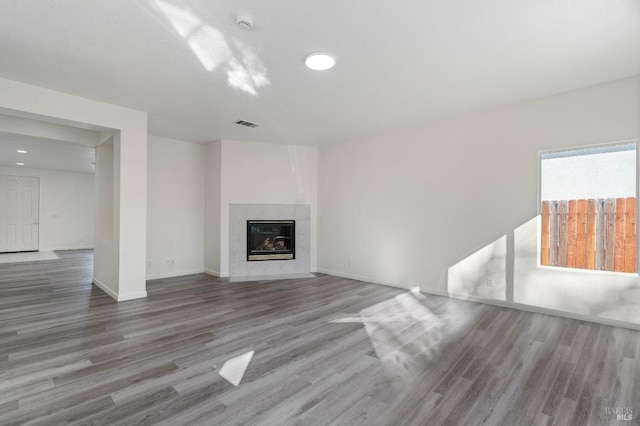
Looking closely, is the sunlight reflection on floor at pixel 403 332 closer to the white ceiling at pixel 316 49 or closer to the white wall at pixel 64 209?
the white ceiling at pixel 316 49

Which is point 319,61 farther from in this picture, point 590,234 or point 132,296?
point 132,296

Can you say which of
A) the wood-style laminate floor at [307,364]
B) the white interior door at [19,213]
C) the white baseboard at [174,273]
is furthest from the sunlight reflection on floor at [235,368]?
the white interior door at [19,213]

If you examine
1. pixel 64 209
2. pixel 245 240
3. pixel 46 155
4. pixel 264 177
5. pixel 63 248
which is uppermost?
pixel 46 155

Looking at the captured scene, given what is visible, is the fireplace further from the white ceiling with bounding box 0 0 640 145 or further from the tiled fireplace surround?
the white ceiling with bounding box 0 0 640 145

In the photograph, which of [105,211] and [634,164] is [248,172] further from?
[634,164]

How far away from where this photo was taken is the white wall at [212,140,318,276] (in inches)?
225

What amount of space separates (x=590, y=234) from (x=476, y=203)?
125 cm

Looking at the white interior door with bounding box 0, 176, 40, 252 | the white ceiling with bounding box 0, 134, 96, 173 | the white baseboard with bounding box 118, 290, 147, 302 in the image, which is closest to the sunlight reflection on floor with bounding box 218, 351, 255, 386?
the white baseboard with bounding box 118, 290, 147, 302

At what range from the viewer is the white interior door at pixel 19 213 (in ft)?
28.0

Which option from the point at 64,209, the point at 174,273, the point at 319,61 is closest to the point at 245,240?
the point at 174,273

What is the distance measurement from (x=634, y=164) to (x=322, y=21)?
142 inches

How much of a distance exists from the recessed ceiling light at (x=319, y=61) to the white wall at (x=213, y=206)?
3.41 m

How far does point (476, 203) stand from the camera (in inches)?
165

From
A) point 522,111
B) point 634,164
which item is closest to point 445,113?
point 522,111
